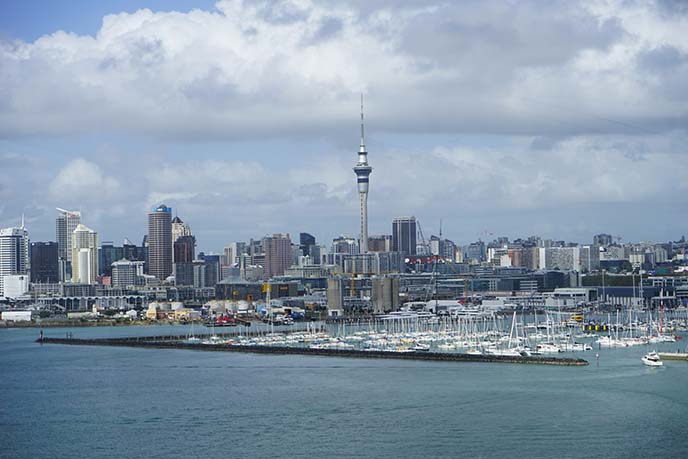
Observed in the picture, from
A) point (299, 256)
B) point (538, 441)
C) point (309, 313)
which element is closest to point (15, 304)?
point (309, 313)

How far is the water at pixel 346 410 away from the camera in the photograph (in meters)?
17.9

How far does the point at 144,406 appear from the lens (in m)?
22.8

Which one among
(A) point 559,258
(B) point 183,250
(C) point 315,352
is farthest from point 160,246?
(C) point 315,352

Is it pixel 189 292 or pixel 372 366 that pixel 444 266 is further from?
pixel 372 366

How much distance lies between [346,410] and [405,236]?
103 m

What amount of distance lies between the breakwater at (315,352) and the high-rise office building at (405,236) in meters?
80.2

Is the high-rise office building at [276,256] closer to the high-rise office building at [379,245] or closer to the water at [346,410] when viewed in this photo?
the high-rise office building at [379,245]

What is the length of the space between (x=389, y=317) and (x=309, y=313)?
1014 centimetres

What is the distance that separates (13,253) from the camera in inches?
4053

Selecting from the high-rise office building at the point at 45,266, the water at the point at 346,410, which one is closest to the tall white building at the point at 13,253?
the high-rise office building at the point at 45,266

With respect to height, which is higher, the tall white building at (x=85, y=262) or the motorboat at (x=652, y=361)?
the tall white building at (x=85, y=262)

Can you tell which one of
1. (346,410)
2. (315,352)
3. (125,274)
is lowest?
(346,410)

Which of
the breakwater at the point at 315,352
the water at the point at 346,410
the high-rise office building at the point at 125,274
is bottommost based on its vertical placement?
the water at the point at 346,410

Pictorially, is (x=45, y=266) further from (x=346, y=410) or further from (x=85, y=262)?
(x=346, y=410)
